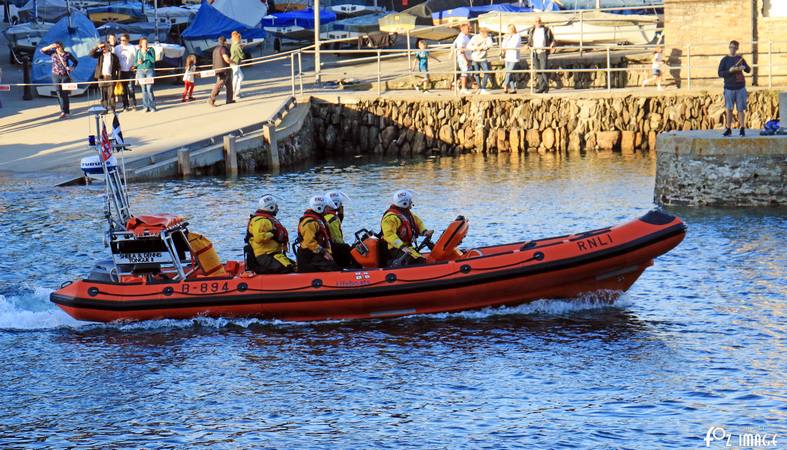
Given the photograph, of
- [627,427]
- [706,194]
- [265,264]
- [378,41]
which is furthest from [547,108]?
[627,427]

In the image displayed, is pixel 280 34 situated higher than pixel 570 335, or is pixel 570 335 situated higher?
pixel 280 34

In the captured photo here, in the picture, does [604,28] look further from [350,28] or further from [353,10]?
[353,10]

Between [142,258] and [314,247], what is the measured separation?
1.93 m

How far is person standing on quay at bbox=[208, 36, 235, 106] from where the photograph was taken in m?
30.0

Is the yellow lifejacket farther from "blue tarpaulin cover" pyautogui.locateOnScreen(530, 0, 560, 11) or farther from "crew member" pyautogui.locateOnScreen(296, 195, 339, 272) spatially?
"blue tarpaulin cover" pyautogui.locateOnScreen(530, 0, 560, 11)

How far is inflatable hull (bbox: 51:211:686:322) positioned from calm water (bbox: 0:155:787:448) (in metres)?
0.17

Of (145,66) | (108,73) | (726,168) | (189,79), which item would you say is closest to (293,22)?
→ (189,79)

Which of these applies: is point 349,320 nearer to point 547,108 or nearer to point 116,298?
point 116,298

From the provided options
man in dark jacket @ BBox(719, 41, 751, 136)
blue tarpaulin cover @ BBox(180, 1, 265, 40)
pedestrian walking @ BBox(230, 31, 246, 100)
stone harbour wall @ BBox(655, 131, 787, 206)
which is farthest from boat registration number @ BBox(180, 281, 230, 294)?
blue tarpaulin cover @ BBox(180, 1, 265, 40)

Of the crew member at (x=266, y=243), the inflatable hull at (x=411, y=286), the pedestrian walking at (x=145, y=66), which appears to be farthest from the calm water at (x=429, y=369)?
the pedestrian walking at (x=145, y=66)

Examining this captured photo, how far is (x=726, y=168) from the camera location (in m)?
21.4

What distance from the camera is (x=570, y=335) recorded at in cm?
1459

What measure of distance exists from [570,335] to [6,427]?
573 cm

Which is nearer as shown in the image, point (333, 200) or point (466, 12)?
point (333, 200)
